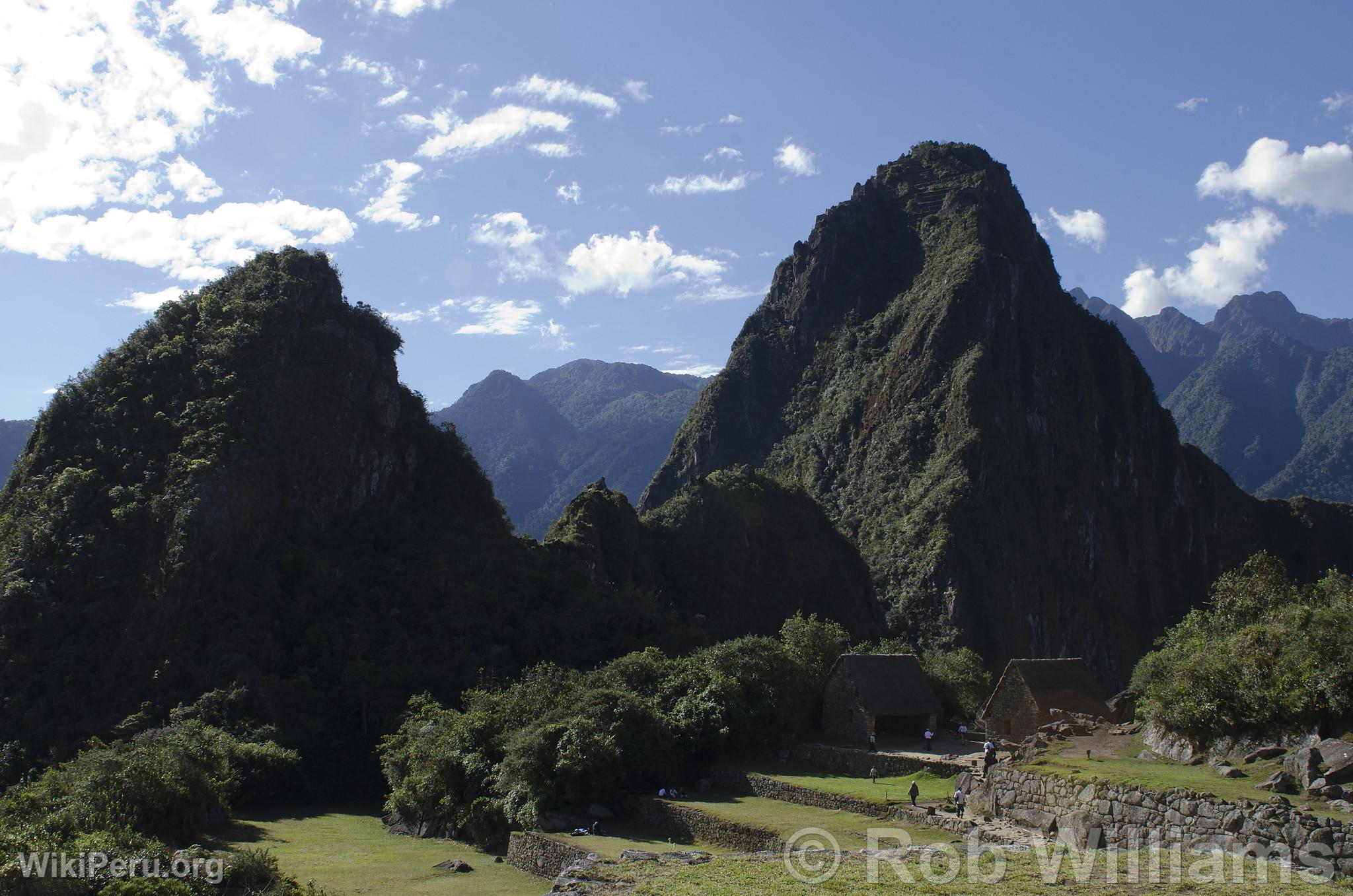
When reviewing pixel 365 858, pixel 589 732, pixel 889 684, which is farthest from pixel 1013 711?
pixel 365 858

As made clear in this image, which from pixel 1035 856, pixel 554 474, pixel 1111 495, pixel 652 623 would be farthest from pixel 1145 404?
pixel 1035 856

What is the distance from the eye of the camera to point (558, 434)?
154 metres

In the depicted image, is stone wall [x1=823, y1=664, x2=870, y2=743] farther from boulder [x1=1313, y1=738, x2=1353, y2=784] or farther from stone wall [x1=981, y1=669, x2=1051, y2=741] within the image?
boulder [x1=1313, y1=738, x2=1353, y2=784]

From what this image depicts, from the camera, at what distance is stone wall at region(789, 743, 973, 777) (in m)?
28.2

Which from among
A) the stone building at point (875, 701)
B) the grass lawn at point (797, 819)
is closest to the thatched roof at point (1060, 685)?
the stone building at point (875, 701)

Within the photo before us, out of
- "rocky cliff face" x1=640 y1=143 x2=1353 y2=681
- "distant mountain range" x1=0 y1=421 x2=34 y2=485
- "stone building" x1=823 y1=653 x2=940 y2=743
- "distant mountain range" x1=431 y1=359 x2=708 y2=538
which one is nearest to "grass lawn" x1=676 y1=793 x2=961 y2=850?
"stone building" x1=823 y1=653 x2=940 y2=743

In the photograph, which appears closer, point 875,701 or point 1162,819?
point 1162,819

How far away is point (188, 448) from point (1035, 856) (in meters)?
47.7

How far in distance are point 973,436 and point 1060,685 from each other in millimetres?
72615

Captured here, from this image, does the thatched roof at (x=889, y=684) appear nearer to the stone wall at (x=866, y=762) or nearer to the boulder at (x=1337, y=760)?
the stone wall at (x=866, y=762)

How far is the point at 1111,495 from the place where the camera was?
12656 centimetres

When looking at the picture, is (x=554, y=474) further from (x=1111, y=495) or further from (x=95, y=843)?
(x=95, y=843)

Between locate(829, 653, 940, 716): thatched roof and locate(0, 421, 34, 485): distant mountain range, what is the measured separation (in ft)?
339

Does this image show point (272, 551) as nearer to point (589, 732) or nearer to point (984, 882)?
point (589, 732)
